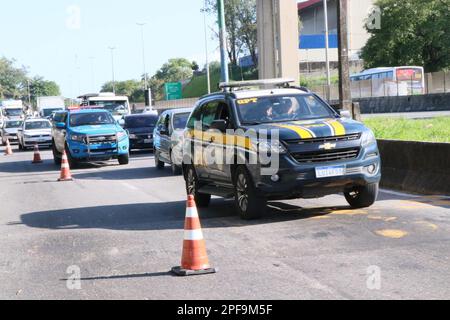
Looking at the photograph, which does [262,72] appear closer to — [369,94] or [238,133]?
[369,94]

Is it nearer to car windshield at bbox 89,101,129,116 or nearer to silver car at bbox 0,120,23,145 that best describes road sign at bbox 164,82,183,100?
silver car at bbox 0,120,23,145

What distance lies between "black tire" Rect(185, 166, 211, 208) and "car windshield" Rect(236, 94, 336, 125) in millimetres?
1820

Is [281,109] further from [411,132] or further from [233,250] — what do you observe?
[411,132]

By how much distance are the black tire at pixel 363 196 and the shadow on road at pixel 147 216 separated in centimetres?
23

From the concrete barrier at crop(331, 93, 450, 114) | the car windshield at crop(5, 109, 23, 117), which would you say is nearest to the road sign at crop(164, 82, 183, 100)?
the car windshield at crop(5, 109, 23, 117)

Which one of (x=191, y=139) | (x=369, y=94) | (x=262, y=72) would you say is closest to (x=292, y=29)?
(x=262, y=72)

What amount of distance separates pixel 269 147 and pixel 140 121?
19.1m

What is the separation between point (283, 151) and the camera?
10305 millimetres

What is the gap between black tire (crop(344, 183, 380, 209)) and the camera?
1111cm

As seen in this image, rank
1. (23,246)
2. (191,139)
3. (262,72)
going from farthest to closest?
1. (262,72)
2. (191,139)
3. (23,246)

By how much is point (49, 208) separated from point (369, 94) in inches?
1993

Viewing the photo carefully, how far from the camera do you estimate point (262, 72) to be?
147 feet
